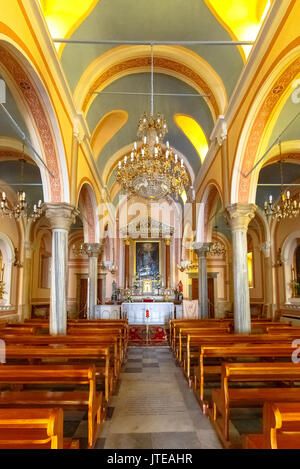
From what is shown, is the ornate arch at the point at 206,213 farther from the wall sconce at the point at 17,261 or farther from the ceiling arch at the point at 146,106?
the wall sconce at the point at 17,261

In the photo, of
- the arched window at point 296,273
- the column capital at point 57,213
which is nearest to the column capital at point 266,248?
the arched window at point 296,273

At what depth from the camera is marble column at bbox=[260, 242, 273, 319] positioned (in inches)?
594

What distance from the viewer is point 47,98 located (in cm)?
672

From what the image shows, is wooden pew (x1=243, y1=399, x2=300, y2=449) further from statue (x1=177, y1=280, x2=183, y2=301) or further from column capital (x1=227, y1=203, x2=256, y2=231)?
statue (x1=177, y1=280, x2=183, y2=301)

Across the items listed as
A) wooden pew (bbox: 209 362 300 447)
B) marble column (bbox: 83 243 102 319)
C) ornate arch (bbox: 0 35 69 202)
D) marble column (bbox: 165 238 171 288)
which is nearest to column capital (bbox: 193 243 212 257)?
marble column (bbox: 83 243 102 319)

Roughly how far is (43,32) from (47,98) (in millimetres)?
1204

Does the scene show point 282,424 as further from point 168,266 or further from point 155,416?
point 168,266

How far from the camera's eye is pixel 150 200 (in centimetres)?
912

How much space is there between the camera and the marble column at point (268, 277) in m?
15.1

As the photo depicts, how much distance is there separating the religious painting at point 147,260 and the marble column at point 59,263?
12.7m

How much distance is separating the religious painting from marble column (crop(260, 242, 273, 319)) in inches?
295
